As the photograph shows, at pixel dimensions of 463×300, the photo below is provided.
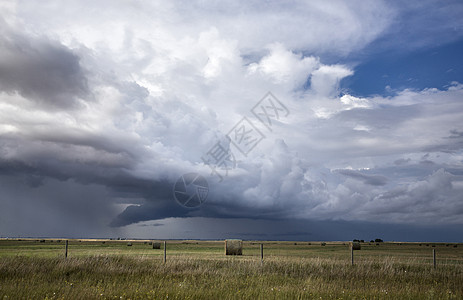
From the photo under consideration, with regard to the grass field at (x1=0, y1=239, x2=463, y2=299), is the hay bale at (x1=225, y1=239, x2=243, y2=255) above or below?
below

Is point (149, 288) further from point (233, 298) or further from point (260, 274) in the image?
point (260, 274)

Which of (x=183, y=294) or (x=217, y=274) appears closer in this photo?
(x=183, y=294)

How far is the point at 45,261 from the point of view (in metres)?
18.4

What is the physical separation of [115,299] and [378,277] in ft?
38.7

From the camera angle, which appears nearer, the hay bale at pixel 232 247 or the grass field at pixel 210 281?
the grass field at pixel 210 281

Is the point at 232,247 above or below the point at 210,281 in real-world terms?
below

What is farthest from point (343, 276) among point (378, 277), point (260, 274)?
point (260, 274)

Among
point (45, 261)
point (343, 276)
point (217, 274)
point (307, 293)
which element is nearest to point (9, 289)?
point (45, 261)

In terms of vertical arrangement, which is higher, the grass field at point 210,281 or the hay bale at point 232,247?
the grass field at point 210,281

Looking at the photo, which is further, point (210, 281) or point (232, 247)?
point (232, 247)

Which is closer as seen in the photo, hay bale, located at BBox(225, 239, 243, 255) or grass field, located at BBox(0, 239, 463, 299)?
grass field, located at BBox(0, 239, 463, 299)

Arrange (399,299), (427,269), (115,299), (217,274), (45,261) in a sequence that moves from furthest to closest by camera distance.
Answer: (427,269), (45,261), (217,274), (399,299), (115,299)

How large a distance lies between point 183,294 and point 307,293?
3.98m

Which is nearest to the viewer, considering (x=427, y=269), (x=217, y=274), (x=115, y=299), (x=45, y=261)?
(x=115, y=299)
